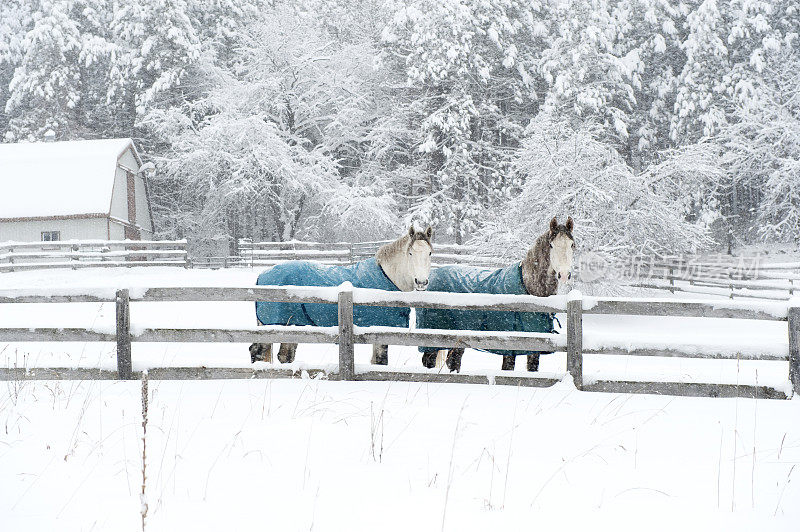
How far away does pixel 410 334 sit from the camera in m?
6.10

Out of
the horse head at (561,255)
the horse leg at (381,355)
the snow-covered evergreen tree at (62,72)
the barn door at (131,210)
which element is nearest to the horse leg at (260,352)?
the horse leg at (381,355)

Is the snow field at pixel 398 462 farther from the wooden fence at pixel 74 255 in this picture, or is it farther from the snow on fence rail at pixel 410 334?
the wooden fence at pixel 74 255

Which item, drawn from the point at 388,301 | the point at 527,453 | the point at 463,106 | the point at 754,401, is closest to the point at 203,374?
the point at 388,301

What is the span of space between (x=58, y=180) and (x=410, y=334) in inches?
1009

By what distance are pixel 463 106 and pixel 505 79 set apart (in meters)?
3.95

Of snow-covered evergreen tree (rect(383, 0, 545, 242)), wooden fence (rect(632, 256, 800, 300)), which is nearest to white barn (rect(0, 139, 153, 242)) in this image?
snow-covered evergreen tree (rect(383, 0, 545, 242))

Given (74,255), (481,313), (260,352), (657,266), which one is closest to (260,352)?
(260,352)

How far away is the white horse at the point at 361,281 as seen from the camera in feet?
22.5

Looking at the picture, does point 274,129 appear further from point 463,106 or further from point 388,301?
point 388,301

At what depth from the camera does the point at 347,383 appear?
590 centimetres

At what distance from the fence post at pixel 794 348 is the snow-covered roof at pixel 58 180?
2546 centimetres

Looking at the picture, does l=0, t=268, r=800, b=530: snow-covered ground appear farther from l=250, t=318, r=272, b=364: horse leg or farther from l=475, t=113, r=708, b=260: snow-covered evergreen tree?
l=475, t=113, r=708, b=260: snow-covered evergreen tree

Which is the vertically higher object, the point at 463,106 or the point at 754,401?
the point at 463,106

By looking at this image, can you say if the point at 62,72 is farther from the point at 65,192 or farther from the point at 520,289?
the point at 520,289
